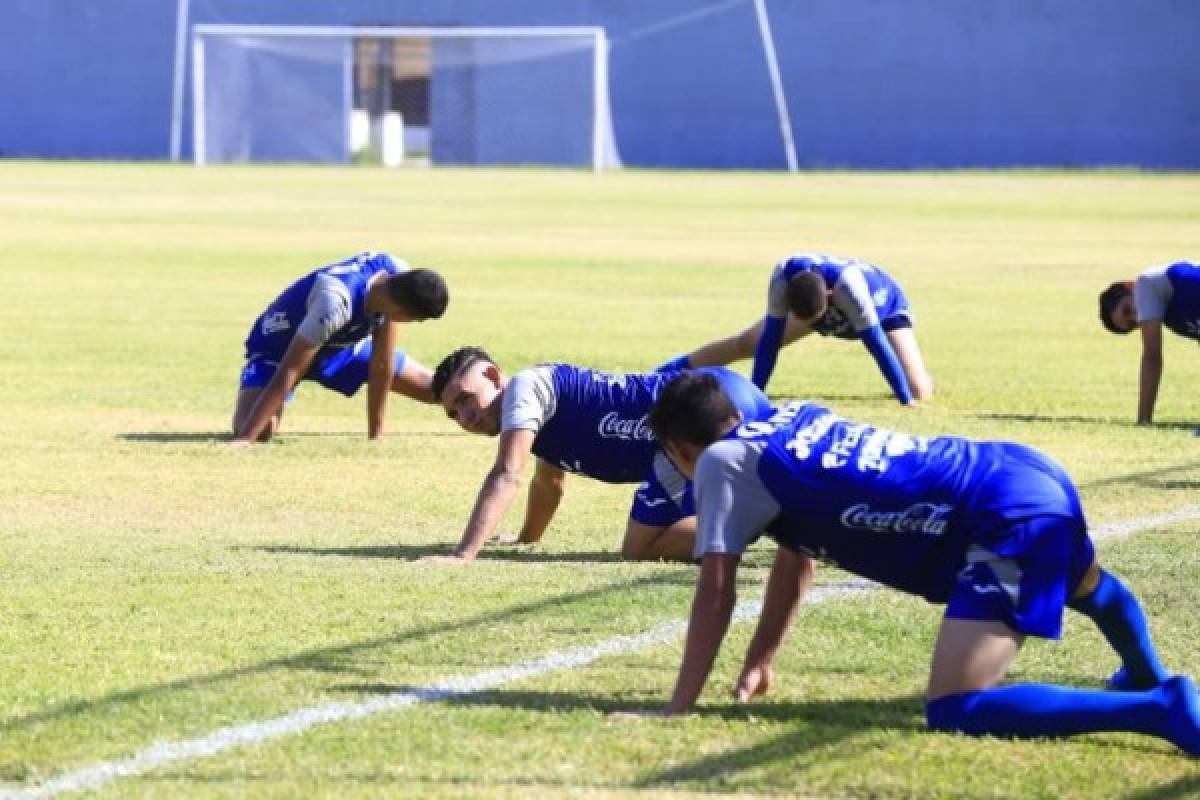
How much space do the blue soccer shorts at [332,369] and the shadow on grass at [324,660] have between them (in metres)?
5.10

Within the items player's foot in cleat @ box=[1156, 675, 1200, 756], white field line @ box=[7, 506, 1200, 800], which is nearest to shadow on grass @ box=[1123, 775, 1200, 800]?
player's foot in cleat @ box=[1156, 675, 1200, 756]

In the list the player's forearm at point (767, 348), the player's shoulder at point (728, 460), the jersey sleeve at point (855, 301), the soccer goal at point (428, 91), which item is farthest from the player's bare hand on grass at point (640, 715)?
the soccer goal at point (428, 91)

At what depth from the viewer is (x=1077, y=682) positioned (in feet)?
21.8

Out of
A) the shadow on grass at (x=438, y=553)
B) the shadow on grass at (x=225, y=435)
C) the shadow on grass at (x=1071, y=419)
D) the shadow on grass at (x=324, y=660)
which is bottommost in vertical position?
the shadow on grass at (x=225, y=435)

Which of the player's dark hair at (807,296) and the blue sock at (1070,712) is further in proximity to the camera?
the player's dark hair at (807,296)

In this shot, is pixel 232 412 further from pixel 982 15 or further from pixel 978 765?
pixel 982 15

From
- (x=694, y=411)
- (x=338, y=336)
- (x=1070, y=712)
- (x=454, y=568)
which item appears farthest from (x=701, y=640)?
(x=338, y=336)

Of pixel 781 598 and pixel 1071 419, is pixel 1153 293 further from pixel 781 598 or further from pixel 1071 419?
pixel 781 598

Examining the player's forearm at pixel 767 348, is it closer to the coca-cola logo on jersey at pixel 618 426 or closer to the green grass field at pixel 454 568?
the green grass field at pixel 454 568

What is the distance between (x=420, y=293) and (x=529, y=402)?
3254 millimetres

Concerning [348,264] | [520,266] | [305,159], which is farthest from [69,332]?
[305,159]

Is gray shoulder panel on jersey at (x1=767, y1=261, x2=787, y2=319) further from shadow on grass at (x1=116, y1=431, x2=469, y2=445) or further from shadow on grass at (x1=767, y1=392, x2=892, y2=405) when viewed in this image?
shadow on grass at (x1=116, y1=431, x2=469, y2=445)

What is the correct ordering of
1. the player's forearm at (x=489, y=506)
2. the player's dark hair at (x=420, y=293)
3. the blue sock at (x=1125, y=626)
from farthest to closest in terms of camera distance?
the player's dark hair at (x=420, y=293) < the player's forearm at (x=489, y=506) < the blue sock at (x=1125, y=626)

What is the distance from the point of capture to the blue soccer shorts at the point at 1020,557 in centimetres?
571
